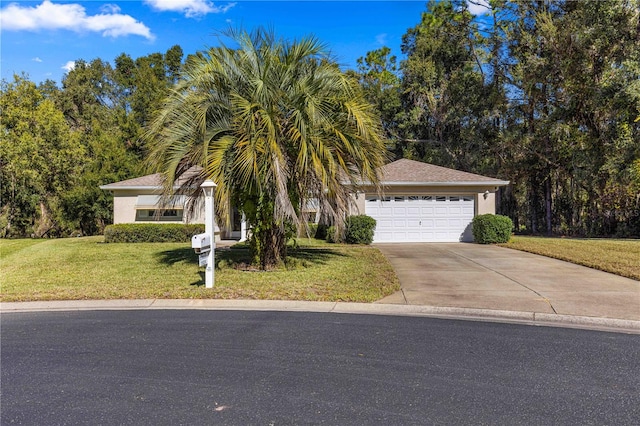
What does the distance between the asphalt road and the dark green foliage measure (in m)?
10.9

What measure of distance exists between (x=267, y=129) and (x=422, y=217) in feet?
36.8

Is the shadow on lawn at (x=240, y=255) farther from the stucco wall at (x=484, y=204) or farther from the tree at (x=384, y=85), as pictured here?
the tree at (x=384, y=85)

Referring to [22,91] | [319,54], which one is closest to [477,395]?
[319,54]

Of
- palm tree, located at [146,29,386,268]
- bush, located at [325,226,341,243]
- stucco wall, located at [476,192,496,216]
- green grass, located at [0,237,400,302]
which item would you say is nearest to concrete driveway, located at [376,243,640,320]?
green grass, located at [0,237,400,302]

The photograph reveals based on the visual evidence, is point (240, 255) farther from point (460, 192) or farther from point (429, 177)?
point (460, 192)

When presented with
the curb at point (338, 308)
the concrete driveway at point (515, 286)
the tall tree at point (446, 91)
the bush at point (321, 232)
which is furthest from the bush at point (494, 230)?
the curb at point (338, 308)

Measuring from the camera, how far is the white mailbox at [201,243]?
8.60m

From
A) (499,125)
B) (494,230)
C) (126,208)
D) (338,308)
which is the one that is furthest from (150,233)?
(499,125)

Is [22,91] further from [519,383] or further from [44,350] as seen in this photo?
[519,383]

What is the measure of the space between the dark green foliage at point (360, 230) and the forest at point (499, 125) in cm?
548

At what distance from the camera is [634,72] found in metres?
19.4

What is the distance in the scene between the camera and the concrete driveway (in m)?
7.55

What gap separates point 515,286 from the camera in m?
9.19

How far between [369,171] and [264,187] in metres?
2.64
